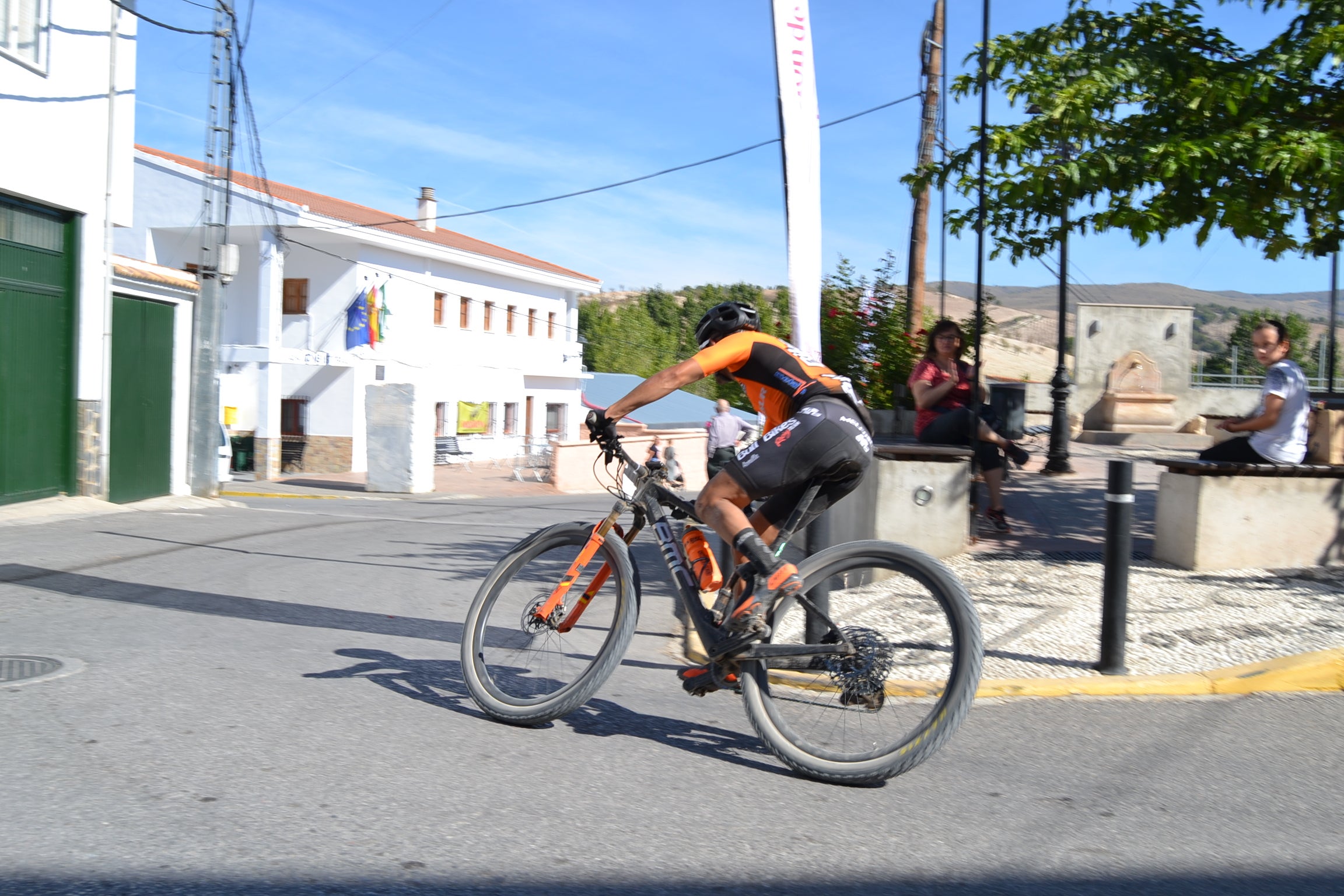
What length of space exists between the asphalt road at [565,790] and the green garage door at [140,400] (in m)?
8.74

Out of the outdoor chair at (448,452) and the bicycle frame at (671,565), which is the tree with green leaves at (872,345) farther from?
the outdoor chair at (448,452)

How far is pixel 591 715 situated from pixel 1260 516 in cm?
529

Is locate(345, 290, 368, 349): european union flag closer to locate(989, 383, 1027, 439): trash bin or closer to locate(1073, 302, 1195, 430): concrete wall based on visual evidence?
locate(1073, 302, 1195, 430): concrete wall

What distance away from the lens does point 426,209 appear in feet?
137

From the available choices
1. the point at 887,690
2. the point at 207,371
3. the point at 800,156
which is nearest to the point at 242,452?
the point at 207,371

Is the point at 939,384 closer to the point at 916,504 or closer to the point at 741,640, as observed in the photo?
the point at 916,504

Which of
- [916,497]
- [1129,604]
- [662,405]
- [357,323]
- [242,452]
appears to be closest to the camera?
[1129,604]

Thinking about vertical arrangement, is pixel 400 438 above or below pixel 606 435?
below

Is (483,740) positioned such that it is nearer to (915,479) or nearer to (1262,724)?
(1262,724)

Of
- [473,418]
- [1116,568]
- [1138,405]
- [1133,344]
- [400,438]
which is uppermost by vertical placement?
[1133,344]

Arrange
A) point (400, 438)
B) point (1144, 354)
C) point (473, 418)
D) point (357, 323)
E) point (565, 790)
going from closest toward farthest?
1. point (565, 790)
2. point (400, 438)
3. point (1144, 354)
4. point (357, 323)
5. point (473, 418)

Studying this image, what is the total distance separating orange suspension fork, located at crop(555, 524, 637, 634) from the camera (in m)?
4.45

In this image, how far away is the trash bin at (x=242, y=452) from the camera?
31.2 meters

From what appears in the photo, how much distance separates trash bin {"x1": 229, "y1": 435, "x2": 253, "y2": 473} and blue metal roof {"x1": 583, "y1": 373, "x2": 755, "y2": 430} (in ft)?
62.1
